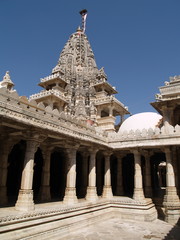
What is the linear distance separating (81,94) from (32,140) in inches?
1089

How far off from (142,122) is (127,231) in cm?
1165

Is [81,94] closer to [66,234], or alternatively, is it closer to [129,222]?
[129,222]

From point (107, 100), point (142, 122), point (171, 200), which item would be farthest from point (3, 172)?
point (107, 100)

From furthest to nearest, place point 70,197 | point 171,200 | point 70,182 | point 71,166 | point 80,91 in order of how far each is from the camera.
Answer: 1. point 80,91
2. point 171,200
3. point 71,166
4. point 70,182
5. point 70,197

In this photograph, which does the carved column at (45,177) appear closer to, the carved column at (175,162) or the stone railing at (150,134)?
the stone railing at (150,134)

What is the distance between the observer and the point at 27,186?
1112 centimetres

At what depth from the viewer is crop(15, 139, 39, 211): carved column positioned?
10756mm

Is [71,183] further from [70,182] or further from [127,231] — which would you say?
[127,231]

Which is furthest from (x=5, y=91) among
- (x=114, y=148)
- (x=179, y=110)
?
(x=179, y=110)

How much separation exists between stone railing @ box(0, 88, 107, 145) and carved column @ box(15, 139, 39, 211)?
1271 millimetres

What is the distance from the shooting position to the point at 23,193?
35.9ft

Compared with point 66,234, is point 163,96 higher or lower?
higher

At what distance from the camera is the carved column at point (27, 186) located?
1076cm

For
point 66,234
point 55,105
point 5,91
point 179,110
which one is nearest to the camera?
point 5,91
